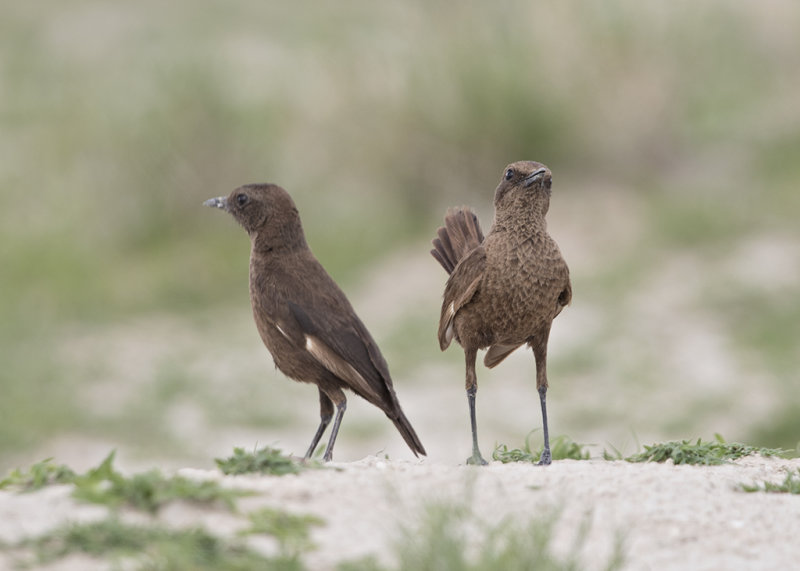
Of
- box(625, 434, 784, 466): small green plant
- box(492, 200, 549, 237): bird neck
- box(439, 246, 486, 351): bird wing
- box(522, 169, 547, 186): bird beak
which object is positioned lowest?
box(625, 434, 784, 466): small green plant

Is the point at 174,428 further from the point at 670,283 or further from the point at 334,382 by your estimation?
the point at 670,283

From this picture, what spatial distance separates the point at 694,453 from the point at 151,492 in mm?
2667

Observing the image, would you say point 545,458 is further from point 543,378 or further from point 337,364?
point 337,364

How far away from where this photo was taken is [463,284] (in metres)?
5.00

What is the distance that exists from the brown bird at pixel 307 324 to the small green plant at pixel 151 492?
1.12 m

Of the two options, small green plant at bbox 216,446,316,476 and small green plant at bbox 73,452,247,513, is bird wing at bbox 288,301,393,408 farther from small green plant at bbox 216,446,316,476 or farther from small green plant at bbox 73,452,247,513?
small green plant at bbox 73,452,247,513

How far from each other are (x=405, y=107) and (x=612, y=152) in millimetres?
2513

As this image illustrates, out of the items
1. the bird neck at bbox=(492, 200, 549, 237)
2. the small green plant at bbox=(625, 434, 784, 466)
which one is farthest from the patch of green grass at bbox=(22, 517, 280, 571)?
the small green plant at bbox=(625, 434, 784, 466)

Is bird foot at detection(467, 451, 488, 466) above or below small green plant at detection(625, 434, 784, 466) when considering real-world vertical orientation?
below

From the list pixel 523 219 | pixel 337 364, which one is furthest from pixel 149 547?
pixel 523 219

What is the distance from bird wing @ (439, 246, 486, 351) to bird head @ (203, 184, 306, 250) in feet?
2.53

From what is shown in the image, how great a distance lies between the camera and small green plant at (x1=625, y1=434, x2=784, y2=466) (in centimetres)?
519

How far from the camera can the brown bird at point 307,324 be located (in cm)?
494

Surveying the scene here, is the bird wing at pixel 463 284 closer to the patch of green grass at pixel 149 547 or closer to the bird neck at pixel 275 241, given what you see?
the bird neck at pixel 275 241
